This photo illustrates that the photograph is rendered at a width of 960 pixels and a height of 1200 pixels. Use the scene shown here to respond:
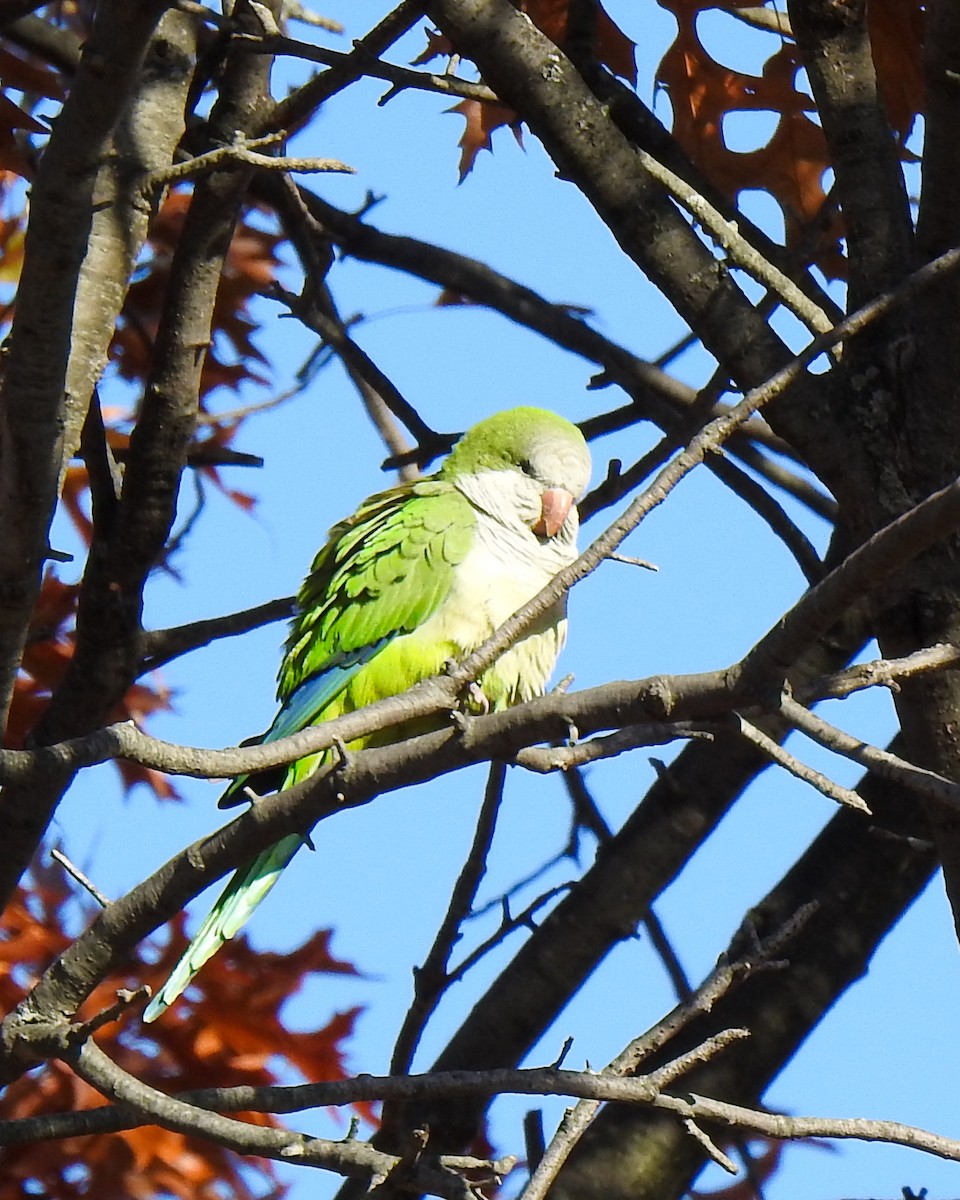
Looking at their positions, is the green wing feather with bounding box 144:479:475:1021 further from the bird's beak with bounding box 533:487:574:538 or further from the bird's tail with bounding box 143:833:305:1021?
the bird's beak with bounding box 533:487:574:538

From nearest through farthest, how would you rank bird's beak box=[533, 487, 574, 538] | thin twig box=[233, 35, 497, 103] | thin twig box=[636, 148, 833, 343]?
thin twig box=[636, 148, 833, 343], thin twig box=[233, 35, 497, 103], bird's beak box=[533, 487, 574, 538]

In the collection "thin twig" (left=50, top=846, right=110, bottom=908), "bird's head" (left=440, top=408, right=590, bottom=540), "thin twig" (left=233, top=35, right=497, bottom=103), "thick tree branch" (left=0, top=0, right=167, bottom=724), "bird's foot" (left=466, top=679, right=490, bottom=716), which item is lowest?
"thin twig" (left=50, top=846, right=110, bottom=908)

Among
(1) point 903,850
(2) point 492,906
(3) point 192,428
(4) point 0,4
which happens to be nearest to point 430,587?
(3) point 192,428

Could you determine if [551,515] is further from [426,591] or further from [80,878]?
[80,878]

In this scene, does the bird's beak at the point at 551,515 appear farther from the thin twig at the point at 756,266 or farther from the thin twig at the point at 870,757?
the thin twig at the point at 870,757

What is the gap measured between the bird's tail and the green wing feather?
0.05 metres

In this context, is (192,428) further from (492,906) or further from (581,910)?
(581,910)

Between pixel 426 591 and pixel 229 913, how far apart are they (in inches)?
36.1

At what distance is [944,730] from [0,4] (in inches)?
91.3

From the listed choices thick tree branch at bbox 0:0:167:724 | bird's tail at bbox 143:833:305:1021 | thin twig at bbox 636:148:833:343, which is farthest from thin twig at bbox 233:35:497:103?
bird's tail at bbox 143:833:305:1021

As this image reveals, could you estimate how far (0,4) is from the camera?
3.02 meters

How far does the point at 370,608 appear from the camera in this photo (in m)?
3.57

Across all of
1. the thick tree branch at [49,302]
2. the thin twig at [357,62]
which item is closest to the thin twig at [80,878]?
the thick tree branch at [49,302]

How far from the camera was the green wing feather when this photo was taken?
3.48 metres
